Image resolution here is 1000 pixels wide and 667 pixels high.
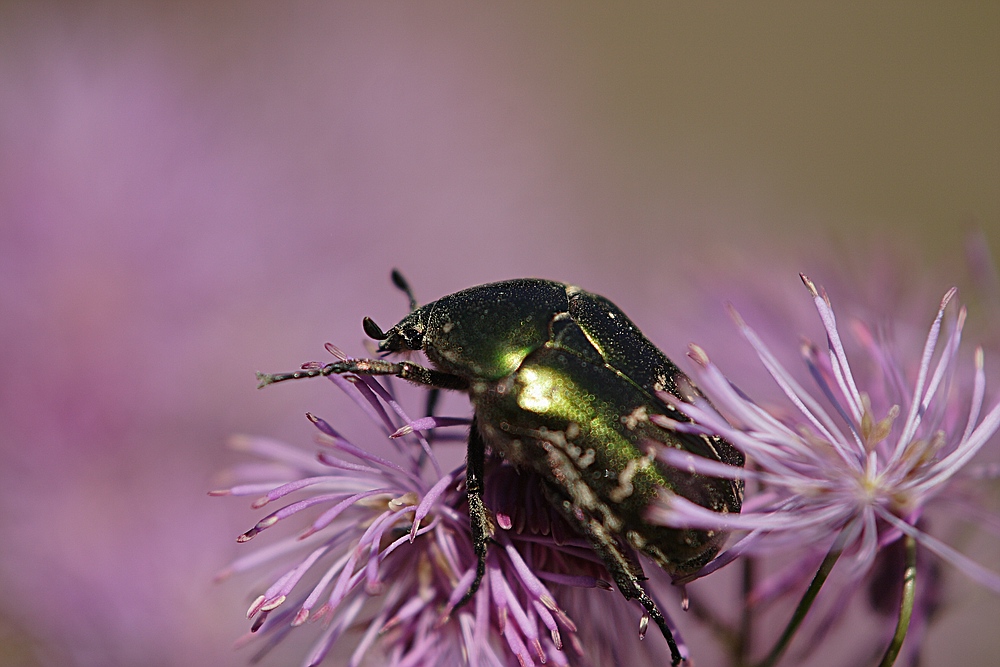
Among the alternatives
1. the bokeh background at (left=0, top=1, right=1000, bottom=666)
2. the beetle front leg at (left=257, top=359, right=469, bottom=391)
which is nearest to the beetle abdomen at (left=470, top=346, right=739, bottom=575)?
the beetle front leg at (left=257, top=359, right=469, bottom=391)

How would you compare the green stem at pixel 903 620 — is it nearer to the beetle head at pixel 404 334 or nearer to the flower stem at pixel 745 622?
the flower stem at pixel 745 622

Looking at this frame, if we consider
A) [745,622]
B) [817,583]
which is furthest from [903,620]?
[745,622]

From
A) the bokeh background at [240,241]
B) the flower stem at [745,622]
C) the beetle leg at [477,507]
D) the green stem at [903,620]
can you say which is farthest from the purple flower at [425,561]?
the bokeh background at [240,241]

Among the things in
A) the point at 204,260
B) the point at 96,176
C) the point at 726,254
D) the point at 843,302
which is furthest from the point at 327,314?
the point at 843,302

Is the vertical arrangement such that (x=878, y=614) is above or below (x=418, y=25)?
below

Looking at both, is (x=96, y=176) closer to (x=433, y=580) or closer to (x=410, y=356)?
(x=410, y=356)
